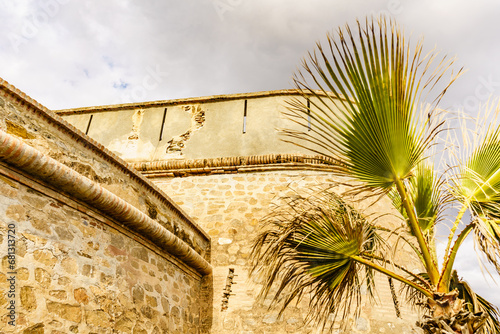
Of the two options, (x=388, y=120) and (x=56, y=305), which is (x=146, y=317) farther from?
(x=388, y=120)

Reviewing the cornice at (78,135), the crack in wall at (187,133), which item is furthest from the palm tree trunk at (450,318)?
the crack in wall at (187,133)

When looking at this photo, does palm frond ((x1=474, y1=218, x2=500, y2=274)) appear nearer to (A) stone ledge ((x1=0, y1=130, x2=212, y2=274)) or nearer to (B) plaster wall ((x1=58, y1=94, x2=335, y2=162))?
(A) stone ledge ((x1=0, y1=130, x2=212, y2=274))

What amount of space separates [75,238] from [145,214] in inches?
37.8

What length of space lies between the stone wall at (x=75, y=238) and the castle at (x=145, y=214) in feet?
0.03

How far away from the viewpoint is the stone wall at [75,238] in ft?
9.98

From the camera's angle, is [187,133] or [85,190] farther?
[187,133]

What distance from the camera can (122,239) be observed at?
4234 mm

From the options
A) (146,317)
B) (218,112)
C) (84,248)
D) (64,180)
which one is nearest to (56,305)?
(84,248)

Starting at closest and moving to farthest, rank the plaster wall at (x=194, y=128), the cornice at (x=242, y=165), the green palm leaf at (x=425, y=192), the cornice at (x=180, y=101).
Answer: the green palm leaf at (x=425, y=192), the cornice at (x=242, y=165), the plaster wall at (x=194, y=128), the cornice at (x=180, y=101)

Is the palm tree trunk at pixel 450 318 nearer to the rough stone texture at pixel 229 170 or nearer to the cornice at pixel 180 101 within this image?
the rough stone texture at pixel 229 170

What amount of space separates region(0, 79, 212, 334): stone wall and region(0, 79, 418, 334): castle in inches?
0.4

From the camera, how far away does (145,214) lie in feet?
14.7

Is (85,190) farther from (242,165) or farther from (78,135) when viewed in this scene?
(242,165)

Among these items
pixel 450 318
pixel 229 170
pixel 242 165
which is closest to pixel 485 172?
pixel 450 318
